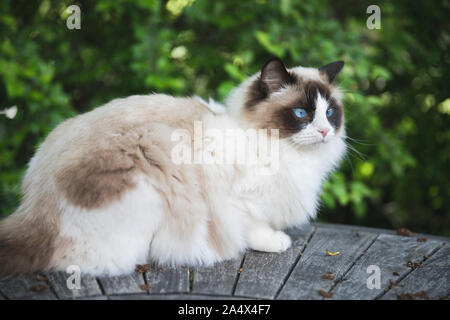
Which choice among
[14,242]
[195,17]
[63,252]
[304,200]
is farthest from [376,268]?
[195,17]

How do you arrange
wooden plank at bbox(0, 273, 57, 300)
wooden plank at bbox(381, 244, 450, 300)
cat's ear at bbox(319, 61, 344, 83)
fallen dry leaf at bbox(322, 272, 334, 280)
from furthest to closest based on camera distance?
cat's ear at bbox(319, 61, 344, 83) < fallen dry leaf at bbox(322, 272, 334, 280) < wooden plank at bbox(381, 244, 450, 300) < wooden plank at bbox(0, 273, 57, 300)

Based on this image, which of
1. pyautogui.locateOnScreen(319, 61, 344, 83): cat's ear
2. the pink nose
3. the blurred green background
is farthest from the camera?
the blurred green background

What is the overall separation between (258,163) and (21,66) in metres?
2.01

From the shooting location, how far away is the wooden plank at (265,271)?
1.77 metres

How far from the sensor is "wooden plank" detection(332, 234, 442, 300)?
178 centimetres

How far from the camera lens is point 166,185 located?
187cm

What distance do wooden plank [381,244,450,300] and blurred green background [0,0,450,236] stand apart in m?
1.21

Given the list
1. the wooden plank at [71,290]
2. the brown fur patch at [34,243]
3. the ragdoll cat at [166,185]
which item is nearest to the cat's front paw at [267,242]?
the ragdoll cat at [166,185]

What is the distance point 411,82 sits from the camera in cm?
421

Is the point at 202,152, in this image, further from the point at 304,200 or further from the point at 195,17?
the point at 195,17

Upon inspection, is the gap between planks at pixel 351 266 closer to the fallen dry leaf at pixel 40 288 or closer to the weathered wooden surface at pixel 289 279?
the weathered wooden surface at pixel 289 279

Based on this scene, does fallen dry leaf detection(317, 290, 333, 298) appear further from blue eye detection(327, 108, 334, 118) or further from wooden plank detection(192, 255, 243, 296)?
blue eye detection(327, 108, 334, 118)

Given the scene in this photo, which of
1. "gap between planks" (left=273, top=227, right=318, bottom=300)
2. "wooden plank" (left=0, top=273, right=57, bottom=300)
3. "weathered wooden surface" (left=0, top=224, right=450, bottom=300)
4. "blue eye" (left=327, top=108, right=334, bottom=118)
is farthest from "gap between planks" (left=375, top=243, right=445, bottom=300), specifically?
"wooden plank" (left=0, top=273, right=57, bottom=300)

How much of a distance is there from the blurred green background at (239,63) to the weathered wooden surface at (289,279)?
1.08 meters
